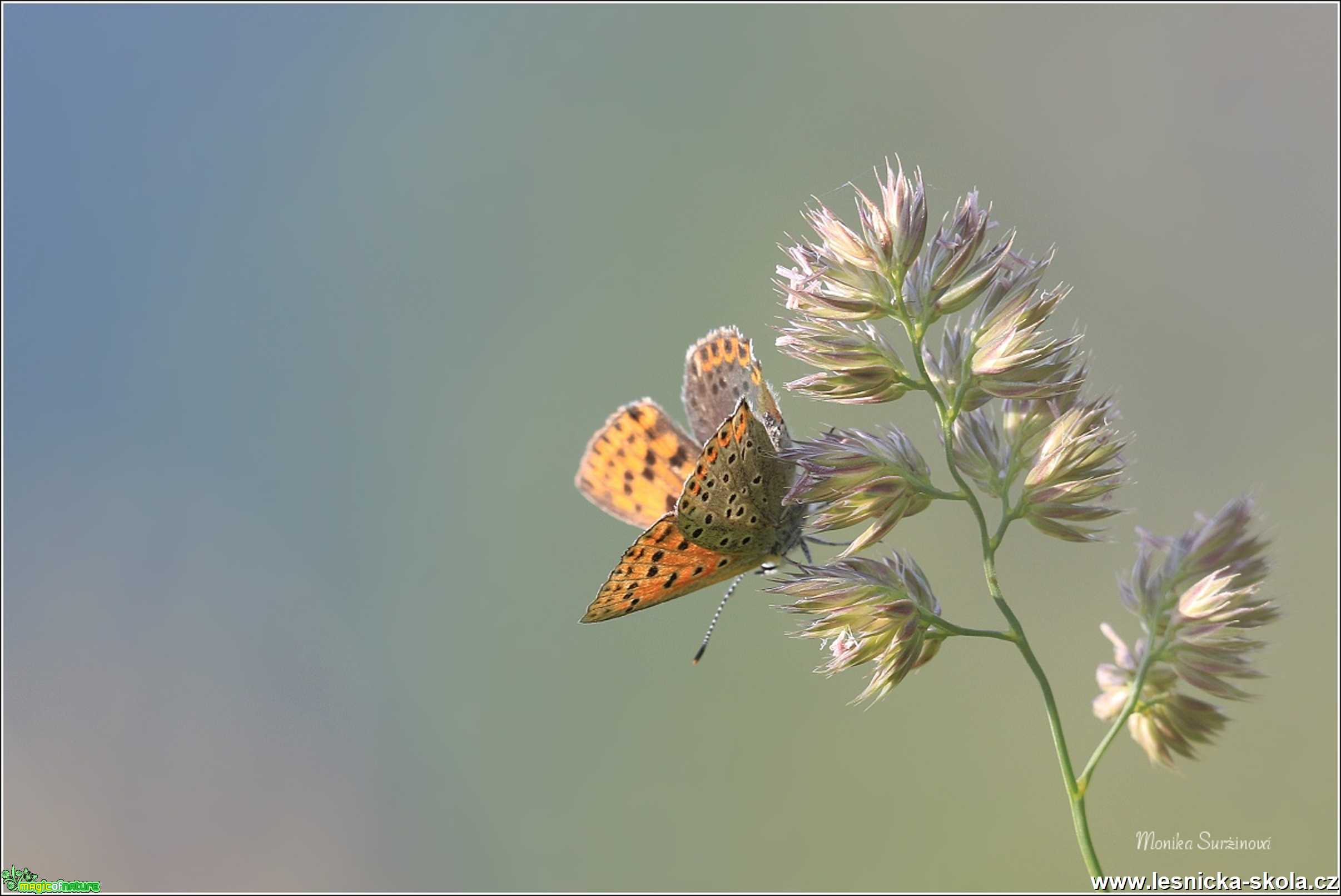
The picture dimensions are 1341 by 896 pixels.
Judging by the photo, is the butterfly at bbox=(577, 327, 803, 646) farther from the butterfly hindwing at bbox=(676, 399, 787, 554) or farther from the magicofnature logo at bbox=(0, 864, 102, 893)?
the magicofnature logo at bbox=(0, 864, 102, 893)

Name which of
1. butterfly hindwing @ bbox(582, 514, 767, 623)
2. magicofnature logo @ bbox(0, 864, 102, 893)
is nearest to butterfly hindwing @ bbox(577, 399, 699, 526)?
butterfly hindwing @ bbox(582, 514, 767, 623)

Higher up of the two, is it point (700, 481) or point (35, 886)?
point (700, 481)

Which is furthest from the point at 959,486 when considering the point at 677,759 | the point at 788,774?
the point at 677,759

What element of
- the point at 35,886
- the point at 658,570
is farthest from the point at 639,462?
the point at 35,886

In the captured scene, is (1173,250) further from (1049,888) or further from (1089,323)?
(1049,888)

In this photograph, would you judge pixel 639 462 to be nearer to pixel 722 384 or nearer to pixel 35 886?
pixel 722 384

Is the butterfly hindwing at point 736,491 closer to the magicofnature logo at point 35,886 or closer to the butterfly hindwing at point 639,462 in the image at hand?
the butterfly hindwing at point 639,462

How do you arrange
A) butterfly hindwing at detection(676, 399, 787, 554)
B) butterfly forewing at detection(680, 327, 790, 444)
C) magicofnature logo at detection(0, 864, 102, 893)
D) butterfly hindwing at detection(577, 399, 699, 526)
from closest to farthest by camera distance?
1. butterfly hindwing at detection(676, 399, 787, 554)
2. butterfly forewing at detection(680, 327, 790, 444)
3. butterfly hindwing at detection(577, 399, 699, 526)
4. magicofnature logo at detection(0, 864, 102, 893)

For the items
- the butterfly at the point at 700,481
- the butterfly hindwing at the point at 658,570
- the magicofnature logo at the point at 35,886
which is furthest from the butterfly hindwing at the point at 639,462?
the magicofnature logo at the point at 35,886

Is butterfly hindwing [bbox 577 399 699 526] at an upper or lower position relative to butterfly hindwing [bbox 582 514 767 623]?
upper
